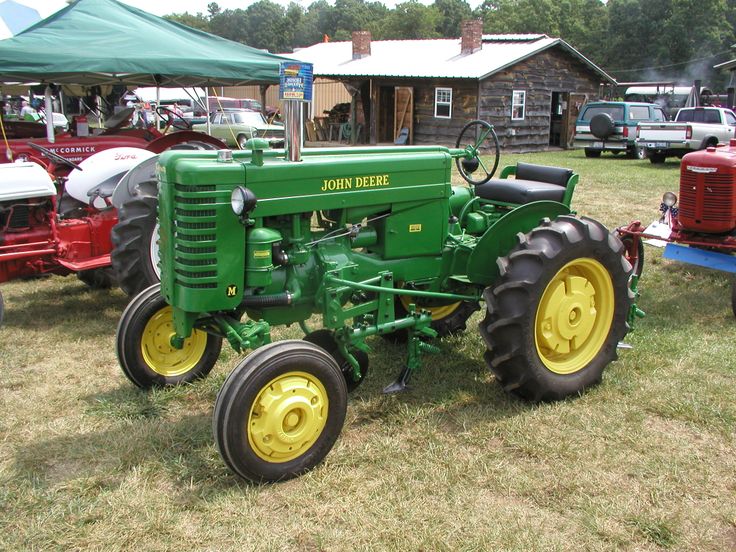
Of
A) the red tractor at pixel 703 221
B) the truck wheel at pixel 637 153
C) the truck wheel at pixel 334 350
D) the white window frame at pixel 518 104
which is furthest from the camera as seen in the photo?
the white window frame at pixel 518 104

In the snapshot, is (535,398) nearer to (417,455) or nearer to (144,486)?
(417,455)

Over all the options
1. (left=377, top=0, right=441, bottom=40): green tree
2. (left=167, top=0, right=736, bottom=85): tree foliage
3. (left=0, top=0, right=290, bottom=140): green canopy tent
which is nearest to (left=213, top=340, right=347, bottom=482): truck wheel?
(left=0, top=0, right=290, bottom=140): green canopy tent

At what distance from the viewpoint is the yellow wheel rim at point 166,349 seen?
418 cm

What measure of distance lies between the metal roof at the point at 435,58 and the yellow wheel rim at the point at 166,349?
17.3 meters

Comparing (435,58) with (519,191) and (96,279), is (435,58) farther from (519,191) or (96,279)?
(519,191)

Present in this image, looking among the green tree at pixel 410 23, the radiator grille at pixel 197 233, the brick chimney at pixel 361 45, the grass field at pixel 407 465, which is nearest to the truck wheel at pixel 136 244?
the grass field at pixel 407 465

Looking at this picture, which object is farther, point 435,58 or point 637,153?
point 435,58

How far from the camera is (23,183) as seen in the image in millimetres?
5727

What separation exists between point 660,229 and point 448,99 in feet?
52.8

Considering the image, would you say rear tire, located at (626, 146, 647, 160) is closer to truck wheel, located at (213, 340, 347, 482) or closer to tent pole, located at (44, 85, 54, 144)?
tent pole, located at (44, 85, 54, 144)

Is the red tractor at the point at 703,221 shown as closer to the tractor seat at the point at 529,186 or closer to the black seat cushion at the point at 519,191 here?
the tractor seat at the point at 529,186

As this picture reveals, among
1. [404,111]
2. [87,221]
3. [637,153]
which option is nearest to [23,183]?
[87,221]

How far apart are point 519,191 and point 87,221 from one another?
3.60 m

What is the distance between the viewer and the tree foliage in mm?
46125
